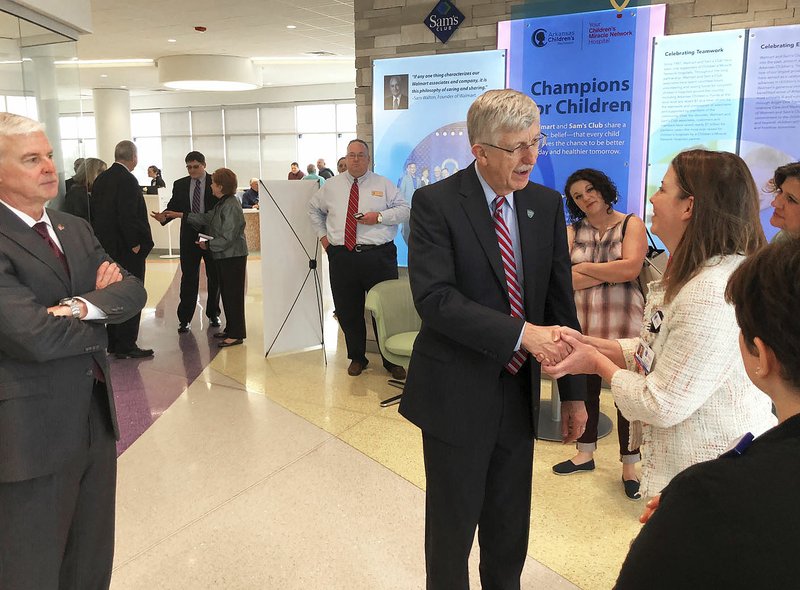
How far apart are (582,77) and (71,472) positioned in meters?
4.10

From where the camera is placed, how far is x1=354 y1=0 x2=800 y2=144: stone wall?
13.2 ft

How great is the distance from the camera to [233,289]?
19.5 feet

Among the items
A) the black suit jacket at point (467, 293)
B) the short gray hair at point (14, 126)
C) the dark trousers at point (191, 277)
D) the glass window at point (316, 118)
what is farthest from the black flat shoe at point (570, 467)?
the glass window at point (316, 118)

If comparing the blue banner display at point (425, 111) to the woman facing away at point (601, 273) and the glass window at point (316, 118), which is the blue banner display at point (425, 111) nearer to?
the woman facing away at point (601, 273)

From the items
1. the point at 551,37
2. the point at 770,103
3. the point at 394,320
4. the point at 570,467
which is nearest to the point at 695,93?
the point at 770,103

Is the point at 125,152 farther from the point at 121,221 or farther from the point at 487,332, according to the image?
the point at 487,332

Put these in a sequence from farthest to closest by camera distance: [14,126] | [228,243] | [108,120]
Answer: [108,120]
[228,243]
[14,126]

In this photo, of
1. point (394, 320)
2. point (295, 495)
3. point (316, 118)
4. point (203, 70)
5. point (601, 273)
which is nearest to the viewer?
point (295, 495)

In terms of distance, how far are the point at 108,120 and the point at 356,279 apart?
1444 cm

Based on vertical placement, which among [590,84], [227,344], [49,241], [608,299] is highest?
[590,84]

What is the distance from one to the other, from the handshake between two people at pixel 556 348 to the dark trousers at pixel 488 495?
212 mm

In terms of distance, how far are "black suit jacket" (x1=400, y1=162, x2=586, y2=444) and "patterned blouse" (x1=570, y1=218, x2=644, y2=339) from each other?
161cm

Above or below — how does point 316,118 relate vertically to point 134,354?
above

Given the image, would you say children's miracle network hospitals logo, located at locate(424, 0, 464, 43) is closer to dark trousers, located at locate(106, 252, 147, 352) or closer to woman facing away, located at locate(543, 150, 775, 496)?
dark trousers, located at locate(106, 252, 147, 352)
